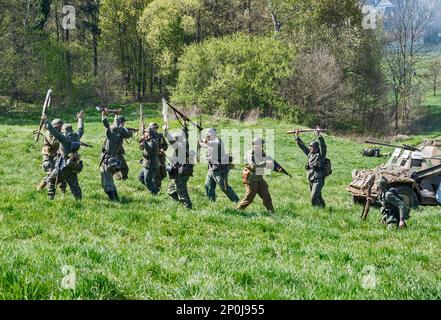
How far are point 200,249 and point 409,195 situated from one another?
8.61 metres

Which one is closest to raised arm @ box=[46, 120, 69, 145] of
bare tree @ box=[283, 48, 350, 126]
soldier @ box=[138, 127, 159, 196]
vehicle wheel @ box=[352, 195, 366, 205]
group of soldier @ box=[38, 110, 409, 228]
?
group of soldier @ box=[38, 110, 409, 228]

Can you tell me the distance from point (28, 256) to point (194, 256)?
2.34 metres

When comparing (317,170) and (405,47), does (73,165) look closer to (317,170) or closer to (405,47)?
(317,170)

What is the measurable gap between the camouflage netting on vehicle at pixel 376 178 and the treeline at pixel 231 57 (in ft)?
84.4

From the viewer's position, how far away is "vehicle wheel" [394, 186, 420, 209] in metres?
14.0

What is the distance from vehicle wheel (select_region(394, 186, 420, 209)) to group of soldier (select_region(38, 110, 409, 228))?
7.91 ft

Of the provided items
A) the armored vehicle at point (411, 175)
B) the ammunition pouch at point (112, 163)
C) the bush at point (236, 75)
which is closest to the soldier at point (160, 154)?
the ammunition pouch at point (112, 163)

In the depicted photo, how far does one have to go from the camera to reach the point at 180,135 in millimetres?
11609

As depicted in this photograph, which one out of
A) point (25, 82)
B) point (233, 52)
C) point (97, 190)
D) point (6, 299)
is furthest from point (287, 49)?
point (6, 299)

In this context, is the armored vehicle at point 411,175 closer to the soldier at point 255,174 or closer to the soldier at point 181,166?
the soldier at point 255,174

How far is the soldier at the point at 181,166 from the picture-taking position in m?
11.3

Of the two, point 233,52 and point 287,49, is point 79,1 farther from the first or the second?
point 287,49

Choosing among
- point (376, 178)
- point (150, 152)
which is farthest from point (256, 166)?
point (376, 178)

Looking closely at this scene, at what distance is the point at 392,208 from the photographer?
10.9 meters
